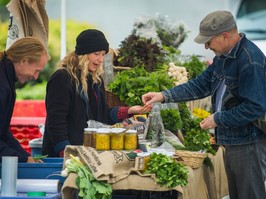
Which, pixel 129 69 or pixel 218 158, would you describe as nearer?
pixel 218 158


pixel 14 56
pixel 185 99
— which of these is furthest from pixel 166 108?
pixel 14 56

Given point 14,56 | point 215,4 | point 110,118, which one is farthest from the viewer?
point 215,4

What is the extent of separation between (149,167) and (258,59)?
111 cm

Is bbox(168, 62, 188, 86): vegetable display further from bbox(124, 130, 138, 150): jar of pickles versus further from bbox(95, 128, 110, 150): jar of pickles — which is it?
bbox(95, 128, 110, 150): jar of pickles

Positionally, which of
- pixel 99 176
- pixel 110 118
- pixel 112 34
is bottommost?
pixel 99 176

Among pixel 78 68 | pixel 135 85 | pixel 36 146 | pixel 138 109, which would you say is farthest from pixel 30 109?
pixel 78 68

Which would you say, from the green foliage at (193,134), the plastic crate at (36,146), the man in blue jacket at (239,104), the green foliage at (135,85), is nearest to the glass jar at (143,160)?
the man in blue jacket at (239,104)

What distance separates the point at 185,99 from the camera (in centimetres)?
629

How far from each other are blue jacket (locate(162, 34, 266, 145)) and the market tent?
131 cm

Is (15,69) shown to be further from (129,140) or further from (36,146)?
(36,146)

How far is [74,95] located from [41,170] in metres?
0.85

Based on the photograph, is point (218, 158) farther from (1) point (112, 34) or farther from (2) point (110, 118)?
(1) point (112, 34)

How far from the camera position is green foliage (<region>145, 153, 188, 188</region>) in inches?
200

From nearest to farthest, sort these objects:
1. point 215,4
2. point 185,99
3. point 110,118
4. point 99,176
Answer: point 99,176
point 185,99
point 110,118
point 215,4
